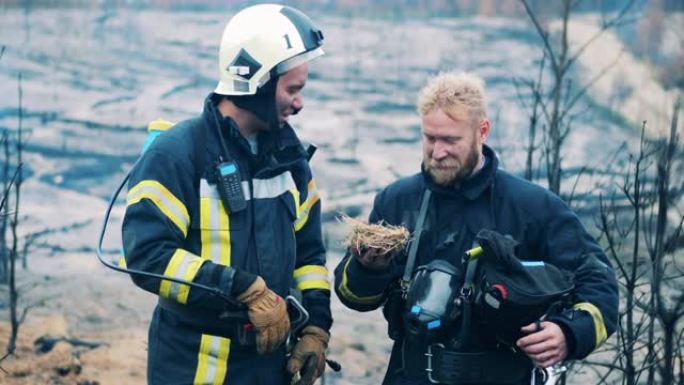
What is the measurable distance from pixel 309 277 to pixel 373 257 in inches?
21.9

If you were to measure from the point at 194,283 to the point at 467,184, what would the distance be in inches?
43.4

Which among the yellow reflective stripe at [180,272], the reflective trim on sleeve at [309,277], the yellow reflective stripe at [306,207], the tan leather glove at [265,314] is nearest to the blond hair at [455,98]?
the yellow reflective stripe at [306,207]

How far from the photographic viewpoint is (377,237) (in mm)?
3459

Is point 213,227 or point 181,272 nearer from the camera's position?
point 181,272

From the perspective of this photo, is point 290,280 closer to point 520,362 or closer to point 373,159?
point 520,362

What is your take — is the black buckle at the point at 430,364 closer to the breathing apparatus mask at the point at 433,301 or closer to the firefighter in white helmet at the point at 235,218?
the breathing apparatus mask at the point at 433,301

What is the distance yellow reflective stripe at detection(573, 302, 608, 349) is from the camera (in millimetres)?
3574

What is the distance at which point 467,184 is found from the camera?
375 cm

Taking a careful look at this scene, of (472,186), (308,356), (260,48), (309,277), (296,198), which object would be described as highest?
(260,48)

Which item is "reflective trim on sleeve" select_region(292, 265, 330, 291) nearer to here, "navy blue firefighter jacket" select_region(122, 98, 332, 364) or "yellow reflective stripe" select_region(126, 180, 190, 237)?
"navy blue firefighter jacket" select_region(122, 98, 332, 364)

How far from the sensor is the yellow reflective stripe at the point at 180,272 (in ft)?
11.1

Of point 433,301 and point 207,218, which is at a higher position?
point 207,218

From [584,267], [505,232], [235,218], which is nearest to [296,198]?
[235,218]

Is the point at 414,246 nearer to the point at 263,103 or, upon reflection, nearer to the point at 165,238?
the point at 263,103
